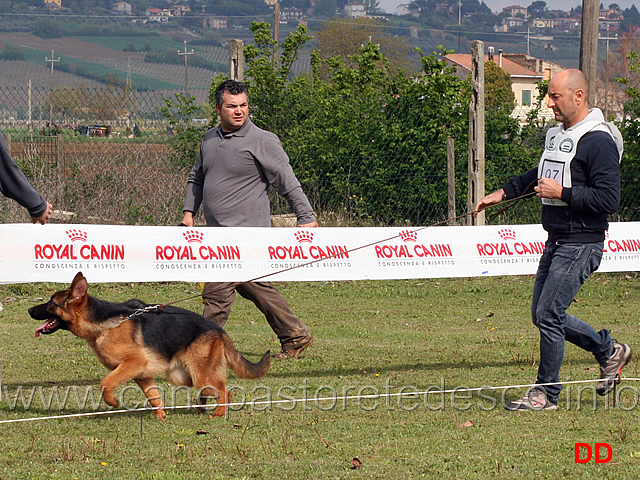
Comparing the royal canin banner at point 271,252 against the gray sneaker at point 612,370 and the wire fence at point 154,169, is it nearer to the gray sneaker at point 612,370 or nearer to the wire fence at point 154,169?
the gray sneaker at point 612,370

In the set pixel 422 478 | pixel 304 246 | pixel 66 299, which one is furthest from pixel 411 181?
pixel 422 478

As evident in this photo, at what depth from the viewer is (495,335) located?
9.16 metres

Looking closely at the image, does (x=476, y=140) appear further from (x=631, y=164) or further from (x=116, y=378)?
(x=116, y=378)

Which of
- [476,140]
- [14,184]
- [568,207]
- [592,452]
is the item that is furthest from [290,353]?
[476,140]

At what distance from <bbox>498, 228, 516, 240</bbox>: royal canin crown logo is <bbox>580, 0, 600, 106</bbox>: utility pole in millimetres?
5104

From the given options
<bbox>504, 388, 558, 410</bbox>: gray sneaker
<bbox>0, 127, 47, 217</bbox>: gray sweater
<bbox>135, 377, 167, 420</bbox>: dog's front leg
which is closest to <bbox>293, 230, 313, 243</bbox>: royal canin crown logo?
<bbox>135, 377, 167, 420</bbox>: dog's front leg

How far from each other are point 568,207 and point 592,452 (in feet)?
5.25

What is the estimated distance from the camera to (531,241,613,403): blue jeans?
5895mm

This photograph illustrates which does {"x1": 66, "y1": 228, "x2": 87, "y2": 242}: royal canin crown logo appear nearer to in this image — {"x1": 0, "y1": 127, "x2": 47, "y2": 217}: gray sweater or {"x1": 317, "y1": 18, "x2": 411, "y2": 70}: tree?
{"x1": 0, "y1": 127, "x2": 47, "y2": 217}: gray sweater

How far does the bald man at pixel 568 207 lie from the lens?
5.74 m

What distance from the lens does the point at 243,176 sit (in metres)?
7.46

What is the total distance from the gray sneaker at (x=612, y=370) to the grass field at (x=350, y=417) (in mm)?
105
